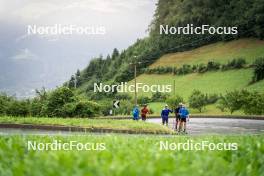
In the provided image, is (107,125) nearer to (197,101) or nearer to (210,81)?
(197,101)

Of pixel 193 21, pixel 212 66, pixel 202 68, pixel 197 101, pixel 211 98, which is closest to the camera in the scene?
pixel 197 101

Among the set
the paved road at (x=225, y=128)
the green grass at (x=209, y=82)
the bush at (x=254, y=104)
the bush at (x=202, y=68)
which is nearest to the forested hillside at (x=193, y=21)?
the green grass at (x=209, y=82)

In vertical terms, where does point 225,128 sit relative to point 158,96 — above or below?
below

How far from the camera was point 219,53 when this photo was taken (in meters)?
102

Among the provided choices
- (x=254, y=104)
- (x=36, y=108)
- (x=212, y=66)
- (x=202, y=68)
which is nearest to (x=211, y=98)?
(x=212, y=66)

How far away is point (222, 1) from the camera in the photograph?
115 meters

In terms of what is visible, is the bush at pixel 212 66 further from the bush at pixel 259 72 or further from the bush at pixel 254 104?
the bush at pixel 254 104

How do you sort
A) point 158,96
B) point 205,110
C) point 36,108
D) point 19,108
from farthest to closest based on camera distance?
point 158,96 < point 205,110 < point 19,108 < point 36,108

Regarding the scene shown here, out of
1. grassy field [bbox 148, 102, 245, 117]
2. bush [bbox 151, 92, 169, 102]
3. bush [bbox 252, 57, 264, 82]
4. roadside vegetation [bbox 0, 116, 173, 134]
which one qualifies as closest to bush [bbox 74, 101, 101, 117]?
roadside vegetation [bbox 0, 116, 173, 134]

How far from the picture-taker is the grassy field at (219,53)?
314 ft

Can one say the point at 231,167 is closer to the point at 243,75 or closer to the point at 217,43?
the point at 243,75

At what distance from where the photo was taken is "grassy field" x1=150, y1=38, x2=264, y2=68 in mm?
95756

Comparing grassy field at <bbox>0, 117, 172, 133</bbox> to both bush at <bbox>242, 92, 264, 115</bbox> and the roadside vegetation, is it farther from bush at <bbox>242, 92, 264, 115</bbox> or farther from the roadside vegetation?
bush at <bbox>242, 92, 264, 115</bbox>

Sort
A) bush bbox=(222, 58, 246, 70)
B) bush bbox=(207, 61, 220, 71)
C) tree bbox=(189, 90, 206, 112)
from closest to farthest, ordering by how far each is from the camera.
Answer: tree bbox=(189, 90, 206, 112) → bush bbox=(222, 58, 246, 70) → bush bbox=(207, 61, 220, 71)
